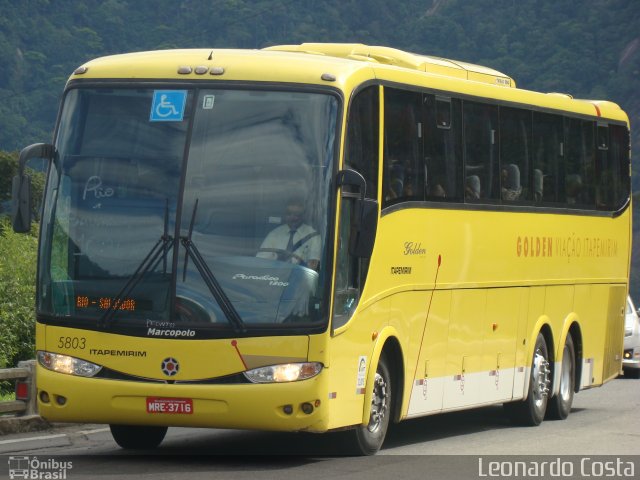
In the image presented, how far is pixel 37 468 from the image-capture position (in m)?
12.5

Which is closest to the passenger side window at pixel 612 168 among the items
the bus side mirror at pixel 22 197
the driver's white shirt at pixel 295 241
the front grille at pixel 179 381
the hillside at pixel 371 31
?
the driver's white shirt at pixel 295 241

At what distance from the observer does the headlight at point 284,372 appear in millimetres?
12711

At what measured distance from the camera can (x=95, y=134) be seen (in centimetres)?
1345

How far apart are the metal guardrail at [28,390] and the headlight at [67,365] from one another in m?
3.24

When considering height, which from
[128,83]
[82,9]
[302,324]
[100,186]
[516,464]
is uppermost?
[82,9]

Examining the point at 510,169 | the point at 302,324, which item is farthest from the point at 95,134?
the point at 510,169

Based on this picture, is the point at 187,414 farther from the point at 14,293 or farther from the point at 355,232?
the point at 14,293

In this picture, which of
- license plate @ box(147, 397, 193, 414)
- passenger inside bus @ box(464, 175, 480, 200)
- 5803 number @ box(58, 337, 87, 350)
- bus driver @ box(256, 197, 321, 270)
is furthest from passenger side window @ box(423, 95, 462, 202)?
5803 number @ box(58, 337, 87, 350)

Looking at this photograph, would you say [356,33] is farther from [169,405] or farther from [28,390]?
[169,405]

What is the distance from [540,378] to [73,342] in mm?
7626

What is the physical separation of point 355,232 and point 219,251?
1.18 metres

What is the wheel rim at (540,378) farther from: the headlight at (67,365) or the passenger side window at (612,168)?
the headlight at (67,365)

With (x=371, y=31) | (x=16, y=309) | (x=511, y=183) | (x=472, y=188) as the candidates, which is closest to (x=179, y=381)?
(x=472, y=188)

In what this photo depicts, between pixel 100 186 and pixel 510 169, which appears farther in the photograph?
pixel 510 169
